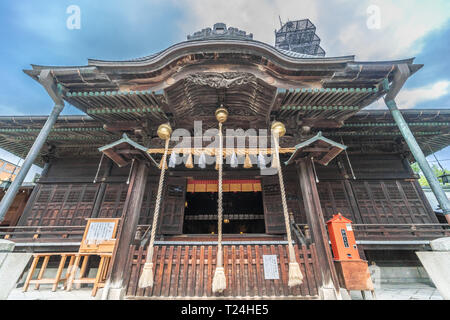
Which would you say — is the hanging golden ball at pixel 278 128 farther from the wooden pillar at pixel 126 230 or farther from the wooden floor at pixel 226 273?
the wooden pillar at pixel 126 230

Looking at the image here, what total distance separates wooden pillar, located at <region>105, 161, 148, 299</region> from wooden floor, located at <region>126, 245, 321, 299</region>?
0.70 feet

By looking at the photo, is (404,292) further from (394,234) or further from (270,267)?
(270,267)

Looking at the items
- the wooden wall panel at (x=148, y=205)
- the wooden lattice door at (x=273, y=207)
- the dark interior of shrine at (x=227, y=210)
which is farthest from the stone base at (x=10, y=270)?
the dark interior of shrine at (x=227, y=210)

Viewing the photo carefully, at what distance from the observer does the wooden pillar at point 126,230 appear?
15.7 feet

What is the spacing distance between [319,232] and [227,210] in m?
10.6

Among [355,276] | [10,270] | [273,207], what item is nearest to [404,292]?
[355,276]

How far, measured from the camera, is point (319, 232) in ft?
17.5

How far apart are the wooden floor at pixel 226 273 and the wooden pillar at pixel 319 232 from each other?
0.65 ft

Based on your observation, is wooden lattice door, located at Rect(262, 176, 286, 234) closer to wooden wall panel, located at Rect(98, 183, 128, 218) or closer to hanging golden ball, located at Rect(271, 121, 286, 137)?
hanging golden ball, located at Rect(271, 121, 286, 137)

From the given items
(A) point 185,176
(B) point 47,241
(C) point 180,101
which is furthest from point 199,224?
(C) point 180,101

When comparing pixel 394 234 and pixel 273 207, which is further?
pixel 273 207

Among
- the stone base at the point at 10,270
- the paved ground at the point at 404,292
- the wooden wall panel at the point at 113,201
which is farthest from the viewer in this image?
the wooden wall panel at the point at 113,201

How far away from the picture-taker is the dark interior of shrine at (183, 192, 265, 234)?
561 inches
